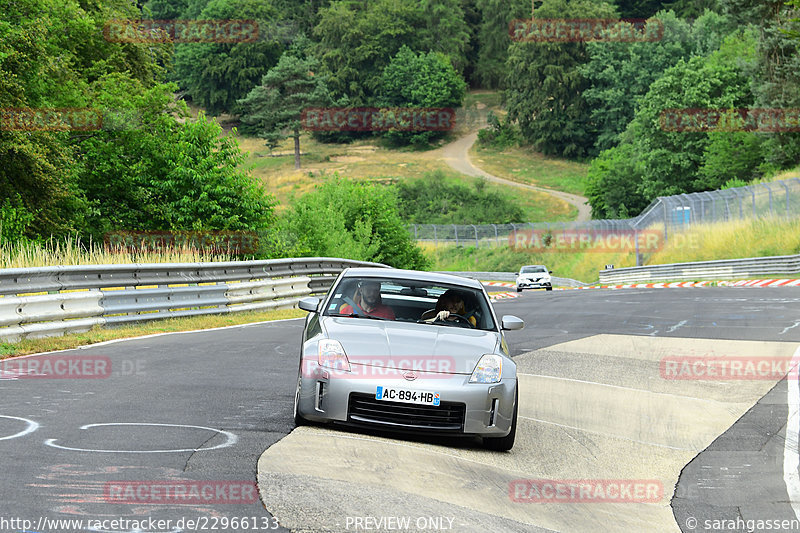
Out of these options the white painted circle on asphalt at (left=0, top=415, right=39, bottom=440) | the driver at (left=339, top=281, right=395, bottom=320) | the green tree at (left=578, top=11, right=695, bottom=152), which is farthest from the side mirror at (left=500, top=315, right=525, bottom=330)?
the green tree at (left=578, top=11, right=695, bottom=152)

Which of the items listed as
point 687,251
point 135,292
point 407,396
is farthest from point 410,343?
point 687,251

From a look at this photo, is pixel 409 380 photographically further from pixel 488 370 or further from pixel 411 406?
pixel 488 370

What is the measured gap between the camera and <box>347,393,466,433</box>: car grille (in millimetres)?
7797

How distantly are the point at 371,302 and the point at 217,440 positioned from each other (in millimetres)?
2459

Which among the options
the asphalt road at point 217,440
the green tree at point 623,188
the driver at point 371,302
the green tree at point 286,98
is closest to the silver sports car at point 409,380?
the asphalt road at point 217,440

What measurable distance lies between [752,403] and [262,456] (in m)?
6.56

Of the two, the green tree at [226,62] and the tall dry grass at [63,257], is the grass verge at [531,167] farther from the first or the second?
the tall dry grass at [63,257]

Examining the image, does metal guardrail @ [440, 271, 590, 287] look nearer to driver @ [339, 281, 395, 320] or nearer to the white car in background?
the white car in background

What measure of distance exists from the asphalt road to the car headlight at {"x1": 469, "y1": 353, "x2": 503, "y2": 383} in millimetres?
584

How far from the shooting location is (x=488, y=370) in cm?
811

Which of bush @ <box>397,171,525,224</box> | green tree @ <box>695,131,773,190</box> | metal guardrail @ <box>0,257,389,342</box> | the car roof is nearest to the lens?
the car roof

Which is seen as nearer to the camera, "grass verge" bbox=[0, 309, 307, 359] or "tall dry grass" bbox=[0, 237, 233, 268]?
"grass verge" bbox=[0, 309, 307, 359]

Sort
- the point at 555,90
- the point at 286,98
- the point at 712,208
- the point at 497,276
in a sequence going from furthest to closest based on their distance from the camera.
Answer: the point at 286,98, the point at 555,90, the point at 497,276, the point at 712,208

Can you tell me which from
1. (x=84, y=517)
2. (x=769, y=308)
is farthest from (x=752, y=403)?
(x=769, y=308)
